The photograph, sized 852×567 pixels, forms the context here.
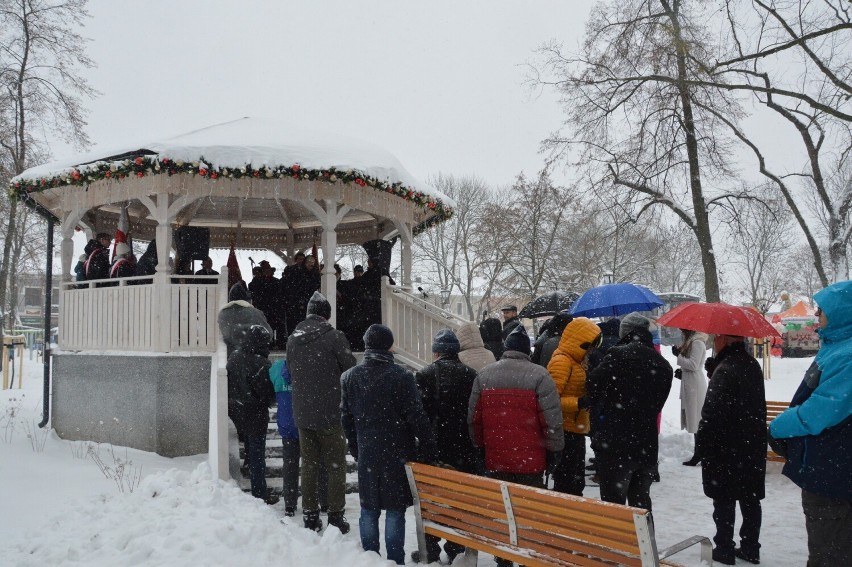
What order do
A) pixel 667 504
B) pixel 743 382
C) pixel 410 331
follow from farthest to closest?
pixel 410 331
pixel 667 504
pixel 743 382

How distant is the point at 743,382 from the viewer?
4609 mm

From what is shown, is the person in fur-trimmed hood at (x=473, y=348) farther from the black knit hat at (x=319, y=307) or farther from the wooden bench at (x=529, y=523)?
the wooden bench at (x=529, y=523)

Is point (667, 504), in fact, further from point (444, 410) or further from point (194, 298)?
point (194, 298)

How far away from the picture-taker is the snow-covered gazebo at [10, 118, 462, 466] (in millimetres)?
8523

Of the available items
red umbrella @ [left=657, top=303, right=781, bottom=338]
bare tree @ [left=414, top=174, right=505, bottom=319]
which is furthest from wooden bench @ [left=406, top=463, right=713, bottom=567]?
bare tree @ [left=414, top=174, right=505, bottom=319]

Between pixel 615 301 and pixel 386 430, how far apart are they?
4.39 meters

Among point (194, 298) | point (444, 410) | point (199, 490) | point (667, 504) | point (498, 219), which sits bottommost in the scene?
point (667, 504)

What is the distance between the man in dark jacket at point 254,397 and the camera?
6.05 meters

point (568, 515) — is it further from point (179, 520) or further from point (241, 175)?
point (241, 175)

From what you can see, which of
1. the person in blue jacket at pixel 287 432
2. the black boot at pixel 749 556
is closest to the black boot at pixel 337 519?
the person in blue jacket at pixel 287 432

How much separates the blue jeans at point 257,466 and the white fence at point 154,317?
10.1 feet

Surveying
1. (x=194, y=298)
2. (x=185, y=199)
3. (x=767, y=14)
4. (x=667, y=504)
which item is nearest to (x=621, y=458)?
(x=667, y=504)

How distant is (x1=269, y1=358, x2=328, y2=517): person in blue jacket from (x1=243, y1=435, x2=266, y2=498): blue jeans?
0.31 meters

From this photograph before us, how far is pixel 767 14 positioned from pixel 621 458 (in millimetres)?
12285
